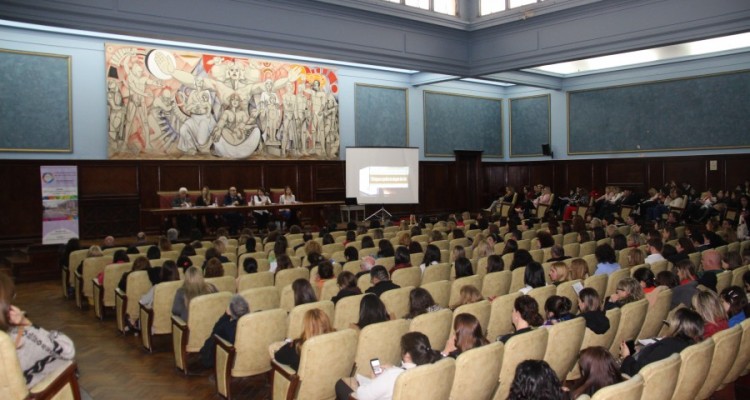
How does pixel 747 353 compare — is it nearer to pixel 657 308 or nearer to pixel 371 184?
pixel 657 308

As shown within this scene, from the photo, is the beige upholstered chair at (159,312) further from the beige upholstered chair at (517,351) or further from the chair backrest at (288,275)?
the beige upholstered chair at (517,351)

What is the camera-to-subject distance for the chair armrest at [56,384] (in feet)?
10.1

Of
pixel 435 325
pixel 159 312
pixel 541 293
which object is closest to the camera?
pixel 435 325

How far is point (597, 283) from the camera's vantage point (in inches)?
232

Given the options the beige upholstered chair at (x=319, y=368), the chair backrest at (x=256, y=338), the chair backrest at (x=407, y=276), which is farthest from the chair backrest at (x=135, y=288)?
the beige upholstered chair at (x=319, y=368)

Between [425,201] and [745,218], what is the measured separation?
944 centimetres

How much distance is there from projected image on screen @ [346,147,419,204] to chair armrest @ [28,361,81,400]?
41.7 ft

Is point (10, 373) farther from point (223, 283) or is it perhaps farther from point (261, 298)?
point (223, 283)

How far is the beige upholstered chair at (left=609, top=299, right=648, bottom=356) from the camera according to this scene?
4.59 m

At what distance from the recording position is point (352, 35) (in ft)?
38.7

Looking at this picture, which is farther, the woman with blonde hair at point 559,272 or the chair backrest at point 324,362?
the woman with blonde hair at point 559,272

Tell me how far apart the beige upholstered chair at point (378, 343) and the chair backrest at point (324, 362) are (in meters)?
0.07

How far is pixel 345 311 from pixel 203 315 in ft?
4.21

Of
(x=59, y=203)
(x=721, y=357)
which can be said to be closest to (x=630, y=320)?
(x=721, y=357)
